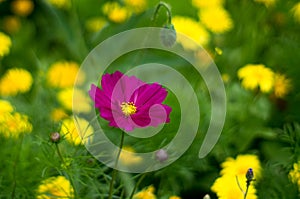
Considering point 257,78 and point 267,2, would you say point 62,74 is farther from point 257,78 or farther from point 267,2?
point 267,2

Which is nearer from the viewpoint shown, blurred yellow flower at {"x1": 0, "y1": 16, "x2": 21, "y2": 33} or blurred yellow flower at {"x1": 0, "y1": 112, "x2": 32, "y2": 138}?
blurred yellow flower at {"x1": 0, "y1": 112, "x2": 32, "y2": 138}

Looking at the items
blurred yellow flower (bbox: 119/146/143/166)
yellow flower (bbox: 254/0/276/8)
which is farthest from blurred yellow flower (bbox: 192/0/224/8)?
blurred yellow flower (bbox: 119/146/143/166)

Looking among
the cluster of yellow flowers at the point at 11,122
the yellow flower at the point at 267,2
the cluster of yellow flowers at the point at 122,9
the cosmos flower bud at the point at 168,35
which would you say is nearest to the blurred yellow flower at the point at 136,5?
the cluster of yellow flowers at the point at 122,9

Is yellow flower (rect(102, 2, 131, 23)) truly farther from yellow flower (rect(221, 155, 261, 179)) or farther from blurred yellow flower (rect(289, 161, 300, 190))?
blurred yellow flower (rect(289, 161, 300, 190))

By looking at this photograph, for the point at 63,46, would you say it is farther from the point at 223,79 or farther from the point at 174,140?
the point at 174,140

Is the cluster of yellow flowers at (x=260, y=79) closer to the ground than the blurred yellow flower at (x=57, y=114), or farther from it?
farther from it

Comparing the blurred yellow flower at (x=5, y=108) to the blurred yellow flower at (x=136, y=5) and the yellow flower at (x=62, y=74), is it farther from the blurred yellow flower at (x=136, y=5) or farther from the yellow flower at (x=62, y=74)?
the blurred yellow flower at (x=136, y=5)

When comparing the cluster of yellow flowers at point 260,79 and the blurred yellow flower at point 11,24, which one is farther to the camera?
the blurred yellow flower at point 11,24
